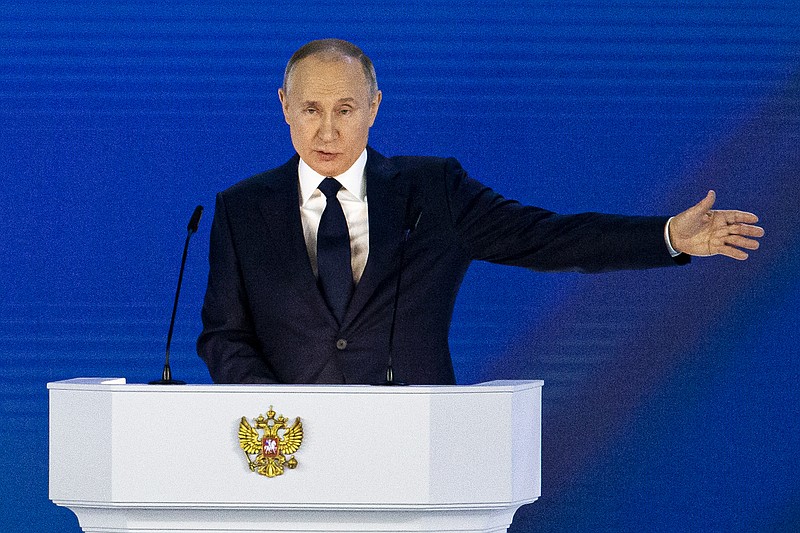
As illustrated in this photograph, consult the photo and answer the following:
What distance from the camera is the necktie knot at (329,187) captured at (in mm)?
3627

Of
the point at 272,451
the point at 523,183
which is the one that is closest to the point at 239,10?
the point at 523,183

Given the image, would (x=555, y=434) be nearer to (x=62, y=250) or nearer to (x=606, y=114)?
(x=606, y=114)

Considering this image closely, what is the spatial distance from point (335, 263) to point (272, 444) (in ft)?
2.62

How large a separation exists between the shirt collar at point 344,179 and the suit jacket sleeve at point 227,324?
0.64ft

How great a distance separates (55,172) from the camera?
485 centimetres

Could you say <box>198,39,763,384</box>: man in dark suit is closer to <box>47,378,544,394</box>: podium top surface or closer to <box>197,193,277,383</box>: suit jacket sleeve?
<box>197,193,277,383</box>: suit jacket sleeve

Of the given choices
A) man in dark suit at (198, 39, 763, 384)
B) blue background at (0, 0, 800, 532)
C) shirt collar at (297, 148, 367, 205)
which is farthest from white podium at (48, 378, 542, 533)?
blue background at (0, 0, 800, 532)

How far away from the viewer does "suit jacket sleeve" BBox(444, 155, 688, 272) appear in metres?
3.43

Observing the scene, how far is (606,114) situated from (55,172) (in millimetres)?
1735

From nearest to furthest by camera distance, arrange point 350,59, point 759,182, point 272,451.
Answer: point 272,451, point 350,59, point 759,182

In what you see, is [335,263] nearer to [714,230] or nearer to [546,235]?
[546,235]

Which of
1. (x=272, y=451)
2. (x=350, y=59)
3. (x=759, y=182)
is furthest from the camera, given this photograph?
(x=759, y=182)

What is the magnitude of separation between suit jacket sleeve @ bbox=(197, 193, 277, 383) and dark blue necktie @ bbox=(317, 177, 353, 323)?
201mm

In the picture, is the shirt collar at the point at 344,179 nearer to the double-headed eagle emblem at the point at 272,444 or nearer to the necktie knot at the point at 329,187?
the necktie knot at the point at 329,187
